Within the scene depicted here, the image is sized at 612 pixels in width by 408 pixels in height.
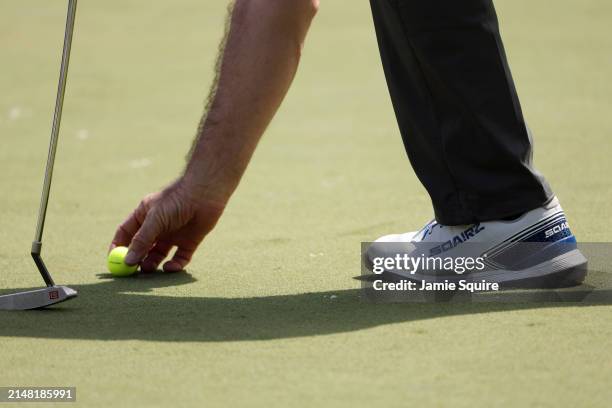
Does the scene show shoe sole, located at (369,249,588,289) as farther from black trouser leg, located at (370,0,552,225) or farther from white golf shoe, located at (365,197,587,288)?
black trouser leg, located at (370,0,552,225)

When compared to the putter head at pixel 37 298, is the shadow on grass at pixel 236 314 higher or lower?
lower

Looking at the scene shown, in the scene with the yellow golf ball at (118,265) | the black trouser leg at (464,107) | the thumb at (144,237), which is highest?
the black trouser leg at (464,107)

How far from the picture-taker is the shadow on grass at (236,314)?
7.27ft

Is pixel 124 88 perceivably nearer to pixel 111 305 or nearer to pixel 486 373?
pixel 111 305

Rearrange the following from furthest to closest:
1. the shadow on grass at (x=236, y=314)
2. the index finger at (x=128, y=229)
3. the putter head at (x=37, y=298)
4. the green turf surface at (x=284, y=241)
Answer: the index finger at (x=128, y=229), the putter head at (x=37, y=298), the shadow on grass at (x=236, y=314), the green turf surface at (x=284, y=241)

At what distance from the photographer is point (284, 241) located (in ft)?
10.4

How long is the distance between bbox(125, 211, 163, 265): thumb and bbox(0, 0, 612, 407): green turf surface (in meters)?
0.07

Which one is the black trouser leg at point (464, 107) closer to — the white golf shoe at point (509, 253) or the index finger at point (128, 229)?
the white golf shoe at point (509, 253)

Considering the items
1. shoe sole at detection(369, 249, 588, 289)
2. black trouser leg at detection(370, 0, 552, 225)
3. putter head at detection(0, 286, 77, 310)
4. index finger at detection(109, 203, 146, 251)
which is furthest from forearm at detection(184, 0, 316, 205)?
shoe sole at detection(369, 249, 588, 289)

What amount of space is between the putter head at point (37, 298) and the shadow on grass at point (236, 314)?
2cm

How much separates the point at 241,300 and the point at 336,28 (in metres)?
5.32

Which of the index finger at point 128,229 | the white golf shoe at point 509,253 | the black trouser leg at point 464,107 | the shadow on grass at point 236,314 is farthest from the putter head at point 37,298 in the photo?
the black trouser leg at point 464,107

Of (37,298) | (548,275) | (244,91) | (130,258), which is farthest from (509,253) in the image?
(37,298)

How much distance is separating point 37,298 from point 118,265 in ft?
1.33
